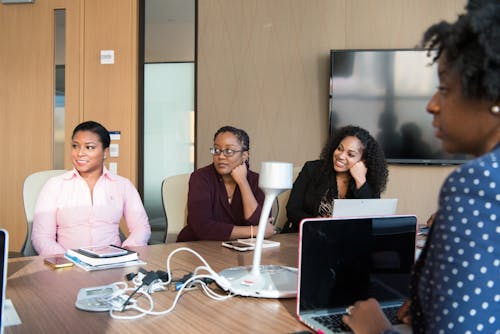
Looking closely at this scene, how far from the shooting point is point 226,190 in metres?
2.64

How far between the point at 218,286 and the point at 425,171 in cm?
325

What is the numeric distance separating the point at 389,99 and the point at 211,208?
236 centimetres

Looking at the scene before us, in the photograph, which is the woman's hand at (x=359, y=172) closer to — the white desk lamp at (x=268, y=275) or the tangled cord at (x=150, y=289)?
the white desk lamp at (x=268, y=275)

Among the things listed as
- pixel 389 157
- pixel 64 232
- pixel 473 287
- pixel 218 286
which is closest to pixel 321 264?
pixel 218 286

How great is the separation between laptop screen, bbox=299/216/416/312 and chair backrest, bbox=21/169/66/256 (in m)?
1.72

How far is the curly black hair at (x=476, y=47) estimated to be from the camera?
0.74 meters

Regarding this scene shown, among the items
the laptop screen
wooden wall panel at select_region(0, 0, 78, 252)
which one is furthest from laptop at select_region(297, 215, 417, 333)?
wooden wall panel at select_region(0, 0, 78, 252)

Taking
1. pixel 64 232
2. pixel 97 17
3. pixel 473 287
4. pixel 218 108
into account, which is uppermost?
pixel 97 17

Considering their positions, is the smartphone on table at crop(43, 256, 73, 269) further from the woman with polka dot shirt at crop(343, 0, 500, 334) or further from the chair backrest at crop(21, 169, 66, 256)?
the woman with polka dot shirt at crop(343, 0, 500, 334)

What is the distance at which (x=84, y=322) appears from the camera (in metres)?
1.12

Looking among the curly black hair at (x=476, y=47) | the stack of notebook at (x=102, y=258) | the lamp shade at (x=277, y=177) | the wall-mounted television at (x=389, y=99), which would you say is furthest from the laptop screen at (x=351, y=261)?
the wall-mounted television at (x=389, y=99)

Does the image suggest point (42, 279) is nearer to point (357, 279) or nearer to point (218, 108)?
point (357, 279)

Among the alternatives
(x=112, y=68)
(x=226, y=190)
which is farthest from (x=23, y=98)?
(x=226, y=190)

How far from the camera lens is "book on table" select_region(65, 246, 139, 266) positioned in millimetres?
1661
